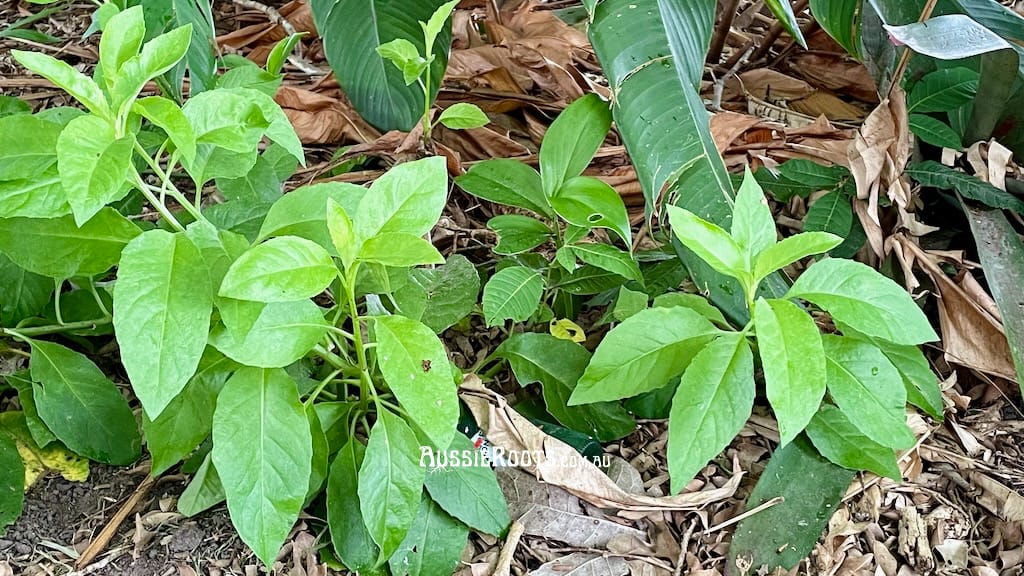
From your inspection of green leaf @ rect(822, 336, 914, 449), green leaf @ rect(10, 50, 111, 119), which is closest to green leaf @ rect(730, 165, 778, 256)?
green leaf @ rect(822, 336, 914, 449)

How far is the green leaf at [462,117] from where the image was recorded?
3.53 feet

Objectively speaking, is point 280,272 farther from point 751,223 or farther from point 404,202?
point 751,223

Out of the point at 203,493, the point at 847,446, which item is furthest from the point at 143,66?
the point at 847,446

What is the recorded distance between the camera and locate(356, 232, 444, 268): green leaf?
70cm

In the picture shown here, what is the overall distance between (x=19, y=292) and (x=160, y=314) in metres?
0.36

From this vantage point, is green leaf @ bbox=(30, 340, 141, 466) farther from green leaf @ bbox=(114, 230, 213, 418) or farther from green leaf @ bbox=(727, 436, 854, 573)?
green leaf @ bbox=(727, 436, 854, 573)

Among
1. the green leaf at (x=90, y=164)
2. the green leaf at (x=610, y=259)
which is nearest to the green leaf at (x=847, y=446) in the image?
the green leaf at (x=610, y=259)

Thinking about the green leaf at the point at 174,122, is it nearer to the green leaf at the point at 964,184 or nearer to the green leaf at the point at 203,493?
the green leaf at the point at 203,493

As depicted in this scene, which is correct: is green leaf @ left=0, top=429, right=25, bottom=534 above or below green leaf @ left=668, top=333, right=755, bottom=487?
below

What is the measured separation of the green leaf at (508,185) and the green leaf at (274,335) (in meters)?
0.32

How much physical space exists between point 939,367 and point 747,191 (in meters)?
0.44

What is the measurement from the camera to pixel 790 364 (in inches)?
29.4

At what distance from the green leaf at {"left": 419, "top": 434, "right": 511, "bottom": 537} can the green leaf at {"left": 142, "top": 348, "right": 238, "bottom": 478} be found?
22 centimetres

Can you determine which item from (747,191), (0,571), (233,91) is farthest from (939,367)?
(0,571)
